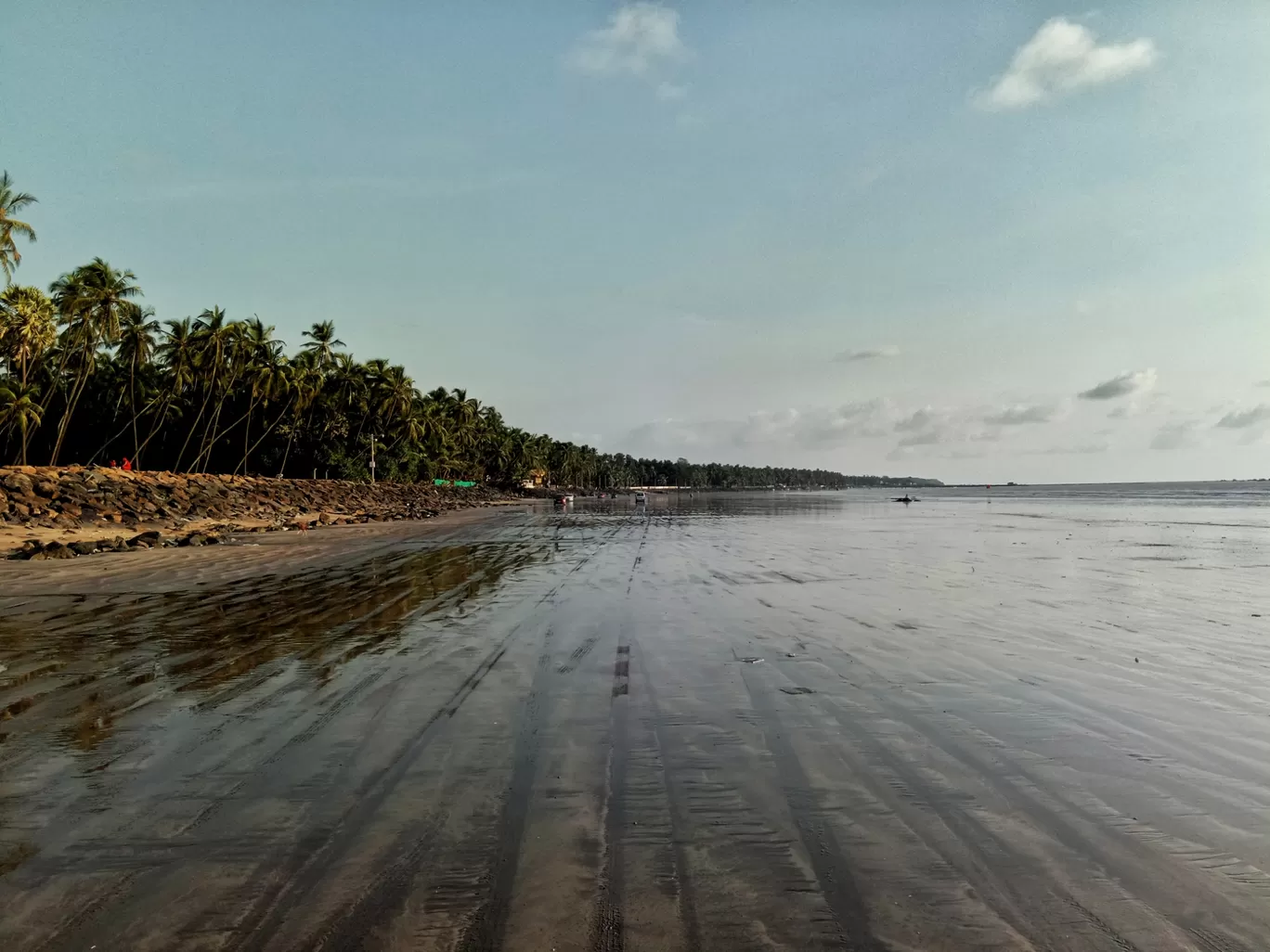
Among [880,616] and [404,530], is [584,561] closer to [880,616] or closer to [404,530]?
[880,616]

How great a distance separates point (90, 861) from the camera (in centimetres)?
408

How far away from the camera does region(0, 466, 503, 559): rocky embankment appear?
84.0 ft

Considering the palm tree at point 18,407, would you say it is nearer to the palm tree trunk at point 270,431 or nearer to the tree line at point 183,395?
the tree line at point 183,395

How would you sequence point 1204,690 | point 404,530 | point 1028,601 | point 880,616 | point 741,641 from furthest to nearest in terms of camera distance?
point 404,530 < point 1028,601 < point 880,616 < point 741,641 < point 1204,690

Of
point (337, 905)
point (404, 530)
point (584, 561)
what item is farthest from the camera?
point (404, 530)

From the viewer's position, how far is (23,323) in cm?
3878

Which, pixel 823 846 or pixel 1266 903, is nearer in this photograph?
pixel 1266 903

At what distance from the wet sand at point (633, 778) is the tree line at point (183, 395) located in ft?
115

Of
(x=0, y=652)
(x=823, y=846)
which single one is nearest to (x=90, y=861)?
(x=823, y=846)

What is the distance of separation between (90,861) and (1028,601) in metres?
15.0

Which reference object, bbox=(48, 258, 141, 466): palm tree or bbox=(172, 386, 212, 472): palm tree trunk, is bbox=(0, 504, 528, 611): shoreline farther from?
bbox=(172, 386, 212, 472): palm tree trunk

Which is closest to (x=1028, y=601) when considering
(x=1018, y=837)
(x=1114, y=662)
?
(x=1114, y=662)

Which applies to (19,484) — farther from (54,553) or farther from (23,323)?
(54,553)

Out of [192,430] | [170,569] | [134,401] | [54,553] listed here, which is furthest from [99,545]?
[134,401]
